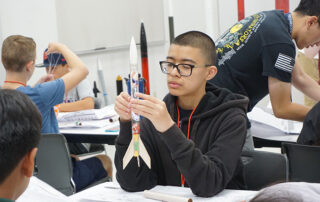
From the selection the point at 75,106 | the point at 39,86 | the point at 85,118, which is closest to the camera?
the point at 39,86

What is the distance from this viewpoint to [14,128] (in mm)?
949

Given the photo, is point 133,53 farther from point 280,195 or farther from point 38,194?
point 280,195

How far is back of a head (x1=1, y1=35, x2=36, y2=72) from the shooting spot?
2.62m

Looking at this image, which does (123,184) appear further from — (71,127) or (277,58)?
(71,127)

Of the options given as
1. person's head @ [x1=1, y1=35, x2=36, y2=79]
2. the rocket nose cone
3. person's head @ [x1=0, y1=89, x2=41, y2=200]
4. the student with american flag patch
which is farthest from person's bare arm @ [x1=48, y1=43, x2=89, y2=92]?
person's head @ [x1=0, y1=89, x2=41, y2=200]

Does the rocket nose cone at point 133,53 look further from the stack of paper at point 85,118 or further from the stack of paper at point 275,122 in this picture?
the stack of paper at point 85,118

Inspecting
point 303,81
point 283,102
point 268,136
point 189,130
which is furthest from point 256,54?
point 189,130

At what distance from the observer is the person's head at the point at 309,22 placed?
222 centimetres

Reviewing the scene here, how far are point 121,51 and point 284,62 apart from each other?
3.78 metres

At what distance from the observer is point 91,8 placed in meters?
5.43

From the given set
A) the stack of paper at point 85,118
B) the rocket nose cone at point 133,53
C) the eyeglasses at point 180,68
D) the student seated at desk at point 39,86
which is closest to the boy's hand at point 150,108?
the rocket nose cone at point 133,53

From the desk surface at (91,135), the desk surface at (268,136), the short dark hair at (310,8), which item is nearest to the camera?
the short dark hair at (310,8)

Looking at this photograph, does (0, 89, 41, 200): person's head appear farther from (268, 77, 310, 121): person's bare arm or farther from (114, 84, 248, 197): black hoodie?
(268, 77, 310, 121): person's bare arm

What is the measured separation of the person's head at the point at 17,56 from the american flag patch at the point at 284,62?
148 centimetres
